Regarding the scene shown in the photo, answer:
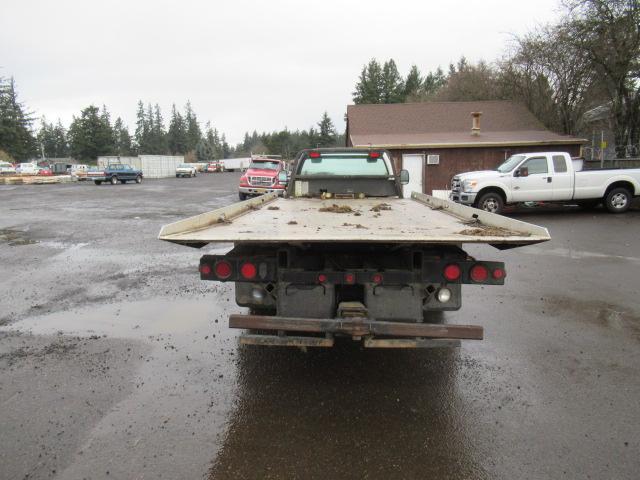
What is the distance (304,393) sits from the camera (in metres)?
3.80

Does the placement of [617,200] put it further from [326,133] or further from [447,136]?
[326,133]

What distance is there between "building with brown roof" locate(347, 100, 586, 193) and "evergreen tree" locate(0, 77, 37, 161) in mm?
63666

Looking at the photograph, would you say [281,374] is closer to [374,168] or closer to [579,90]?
[374,168]

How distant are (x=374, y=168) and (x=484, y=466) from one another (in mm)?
5242

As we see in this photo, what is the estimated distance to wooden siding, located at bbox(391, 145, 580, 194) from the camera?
2169 centimetres

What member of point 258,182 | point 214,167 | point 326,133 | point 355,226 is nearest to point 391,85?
point 326,133

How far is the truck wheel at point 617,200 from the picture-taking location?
14.8m

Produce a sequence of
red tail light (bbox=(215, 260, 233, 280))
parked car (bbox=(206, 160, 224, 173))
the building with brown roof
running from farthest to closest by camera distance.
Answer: parked car (bbox=(206, 160, 224, 173)), the building with brown roof, red tail light (bbox=(215, 260, 233, 280))

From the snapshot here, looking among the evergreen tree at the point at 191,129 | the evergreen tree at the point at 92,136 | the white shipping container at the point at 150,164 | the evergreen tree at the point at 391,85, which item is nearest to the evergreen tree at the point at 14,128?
the evergreen tree at the point at 92,136

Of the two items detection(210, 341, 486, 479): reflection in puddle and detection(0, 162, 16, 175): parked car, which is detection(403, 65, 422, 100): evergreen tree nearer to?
detection(0, 162, 16, 175): parked car

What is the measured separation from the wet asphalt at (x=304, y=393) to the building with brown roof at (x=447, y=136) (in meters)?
15.6

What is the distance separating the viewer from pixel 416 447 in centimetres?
307

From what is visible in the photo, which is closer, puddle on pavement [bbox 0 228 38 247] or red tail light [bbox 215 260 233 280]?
red tail light [bbox 215 260 233 280]

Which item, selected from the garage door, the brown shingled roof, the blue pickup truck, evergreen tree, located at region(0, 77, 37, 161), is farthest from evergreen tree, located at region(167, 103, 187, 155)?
the garage door
